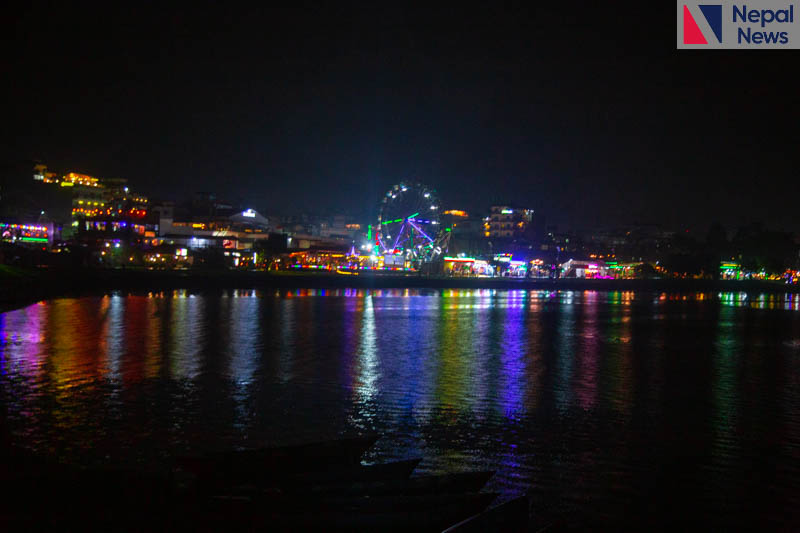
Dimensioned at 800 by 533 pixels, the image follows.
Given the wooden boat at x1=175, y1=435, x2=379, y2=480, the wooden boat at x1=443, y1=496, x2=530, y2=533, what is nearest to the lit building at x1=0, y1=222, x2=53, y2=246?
the wooden boat at x1=175, y1=435, x2=379, y2=480

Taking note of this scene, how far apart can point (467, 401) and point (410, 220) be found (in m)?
62.2

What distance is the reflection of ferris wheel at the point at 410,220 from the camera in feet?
238

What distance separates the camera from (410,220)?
2881 inches

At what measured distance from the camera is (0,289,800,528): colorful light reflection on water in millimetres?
7453

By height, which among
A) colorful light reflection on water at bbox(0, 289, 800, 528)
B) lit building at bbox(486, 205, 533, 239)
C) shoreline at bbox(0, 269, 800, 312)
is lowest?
colorful light reflection on water at bbox(0, 289, 800, 528)

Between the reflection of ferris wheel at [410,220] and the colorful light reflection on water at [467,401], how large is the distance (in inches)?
1941

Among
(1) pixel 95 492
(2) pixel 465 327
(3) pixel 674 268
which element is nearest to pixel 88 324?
(2) pixel 465 327

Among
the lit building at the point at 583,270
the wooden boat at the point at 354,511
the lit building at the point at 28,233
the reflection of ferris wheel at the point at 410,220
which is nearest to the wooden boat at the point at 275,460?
the wooden boat at the point at 354,511

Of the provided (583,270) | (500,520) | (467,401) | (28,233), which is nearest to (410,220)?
(28,233)

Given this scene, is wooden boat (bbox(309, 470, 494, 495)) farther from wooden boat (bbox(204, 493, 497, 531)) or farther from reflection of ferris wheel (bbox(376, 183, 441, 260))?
reflection of ferris wheel (bbox(376, 183, 441, 260))

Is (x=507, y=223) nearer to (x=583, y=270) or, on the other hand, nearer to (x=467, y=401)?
(x=583, y=270)

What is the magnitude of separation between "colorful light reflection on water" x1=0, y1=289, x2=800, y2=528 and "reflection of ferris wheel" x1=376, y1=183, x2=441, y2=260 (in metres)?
49.3

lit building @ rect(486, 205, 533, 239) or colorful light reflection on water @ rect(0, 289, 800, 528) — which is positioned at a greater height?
lit building @ rect(486, 205, 533, 239)

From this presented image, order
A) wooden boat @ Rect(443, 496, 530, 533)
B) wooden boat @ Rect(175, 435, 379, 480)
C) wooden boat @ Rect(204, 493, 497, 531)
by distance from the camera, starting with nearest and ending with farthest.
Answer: wooden boat @ Rect(443, 496, 530, 533), wooden boat @ Rect(204, 493, 497, 531), wooden boat @ Rect(175, 435, 379, 480)
